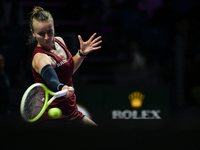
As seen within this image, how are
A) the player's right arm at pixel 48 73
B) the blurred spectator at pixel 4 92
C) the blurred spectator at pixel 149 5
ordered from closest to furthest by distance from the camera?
the player's right arm at pixel 48 73, the blurred spectator at pixel 4 92, the blurred spectator at pixel 149 5

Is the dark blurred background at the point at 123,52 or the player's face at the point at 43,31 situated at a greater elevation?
the dark blurred background at the point at 123,52

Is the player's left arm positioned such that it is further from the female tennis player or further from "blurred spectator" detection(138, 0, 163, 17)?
"blurred spectator" detection(138, 0, 163, 17)

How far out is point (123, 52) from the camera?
545 cm

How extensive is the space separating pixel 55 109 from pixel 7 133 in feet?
1.61

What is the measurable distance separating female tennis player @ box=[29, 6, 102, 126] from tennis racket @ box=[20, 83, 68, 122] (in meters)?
0.06

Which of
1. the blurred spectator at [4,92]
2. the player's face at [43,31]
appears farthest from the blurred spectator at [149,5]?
the player's face at [43,31]

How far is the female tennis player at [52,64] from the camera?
2.32 m

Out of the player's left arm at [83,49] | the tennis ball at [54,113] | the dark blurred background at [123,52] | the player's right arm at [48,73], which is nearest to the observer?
the player's right arm at [48,73]

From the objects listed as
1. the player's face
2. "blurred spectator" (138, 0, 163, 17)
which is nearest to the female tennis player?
the player's face

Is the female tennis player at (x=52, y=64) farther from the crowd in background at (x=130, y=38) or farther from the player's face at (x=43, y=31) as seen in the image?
the crowd in background at (x=130, y=38)

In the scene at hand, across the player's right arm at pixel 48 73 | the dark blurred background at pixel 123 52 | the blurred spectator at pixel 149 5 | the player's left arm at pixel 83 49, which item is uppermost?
the blurred spectator at pixel 149 5

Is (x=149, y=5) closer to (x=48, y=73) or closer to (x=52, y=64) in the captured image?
(x=52, y=64)

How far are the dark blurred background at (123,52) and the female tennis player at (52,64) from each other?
6.21 feet

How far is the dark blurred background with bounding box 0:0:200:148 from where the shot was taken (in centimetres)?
483
